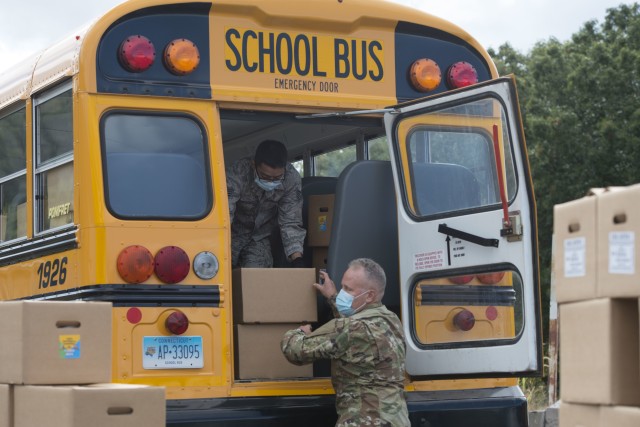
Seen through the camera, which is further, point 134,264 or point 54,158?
point 54,158

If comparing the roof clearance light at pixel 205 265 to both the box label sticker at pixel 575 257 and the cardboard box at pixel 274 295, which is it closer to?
the cardboard box at pixel 274 295

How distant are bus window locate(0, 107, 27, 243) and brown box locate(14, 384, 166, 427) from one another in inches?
67.0

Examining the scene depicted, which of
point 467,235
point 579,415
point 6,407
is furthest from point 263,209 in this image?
point 579,415

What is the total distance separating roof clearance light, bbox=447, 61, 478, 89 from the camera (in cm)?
698

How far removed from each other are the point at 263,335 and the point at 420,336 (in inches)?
32.5

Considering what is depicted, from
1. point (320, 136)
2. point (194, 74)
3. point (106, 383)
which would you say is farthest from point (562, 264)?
point (320, 136)

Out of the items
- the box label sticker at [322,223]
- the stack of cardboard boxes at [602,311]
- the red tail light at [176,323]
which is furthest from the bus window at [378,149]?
the stack of cardboard boxes at [602,311]

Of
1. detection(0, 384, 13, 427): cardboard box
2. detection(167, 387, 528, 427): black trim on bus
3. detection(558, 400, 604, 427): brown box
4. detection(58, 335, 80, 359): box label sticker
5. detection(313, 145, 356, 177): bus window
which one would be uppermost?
detection(313, 145, 356, 177): bus window

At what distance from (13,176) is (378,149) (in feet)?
6.92

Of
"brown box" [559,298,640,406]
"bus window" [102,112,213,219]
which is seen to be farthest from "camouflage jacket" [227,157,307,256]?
"brown box" [559,298,640,406]

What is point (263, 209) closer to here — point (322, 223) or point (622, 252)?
point (322, 223)

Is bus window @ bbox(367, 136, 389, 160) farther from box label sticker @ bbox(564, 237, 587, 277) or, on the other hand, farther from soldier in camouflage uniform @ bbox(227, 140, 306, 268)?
box label sticker @ bbox(564, 237, 587, 277)

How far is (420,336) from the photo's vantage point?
655 centimetres

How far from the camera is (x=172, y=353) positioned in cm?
605
